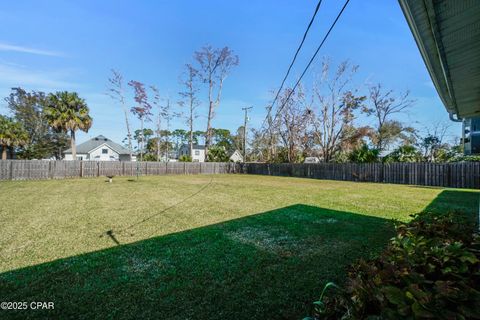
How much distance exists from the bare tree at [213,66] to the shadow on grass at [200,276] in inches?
893

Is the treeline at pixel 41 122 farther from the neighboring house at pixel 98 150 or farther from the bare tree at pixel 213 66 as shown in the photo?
the bare tree at pixel 213 66

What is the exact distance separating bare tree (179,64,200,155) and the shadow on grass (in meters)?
22.0

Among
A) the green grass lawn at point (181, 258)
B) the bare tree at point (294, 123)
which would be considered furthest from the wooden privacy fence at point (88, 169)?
the green grass lawn at point (181, 258)

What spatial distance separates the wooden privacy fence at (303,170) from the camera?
11.6 metres

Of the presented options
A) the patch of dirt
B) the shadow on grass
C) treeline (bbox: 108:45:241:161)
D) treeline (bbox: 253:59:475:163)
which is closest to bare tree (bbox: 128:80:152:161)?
treeline (bbox: 108:45:241:161)

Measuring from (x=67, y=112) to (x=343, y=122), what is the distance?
890 inches

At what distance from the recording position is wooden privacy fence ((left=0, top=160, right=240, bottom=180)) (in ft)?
49.0

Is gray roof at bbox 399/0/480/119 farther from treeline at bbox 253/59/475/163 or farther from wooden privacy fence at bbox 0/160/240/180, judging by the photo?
treeline at bbox 253/59/475/163

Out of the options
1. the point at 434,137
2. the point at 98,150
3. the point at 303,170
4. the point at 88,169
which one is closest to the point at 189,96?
the point at 88,169

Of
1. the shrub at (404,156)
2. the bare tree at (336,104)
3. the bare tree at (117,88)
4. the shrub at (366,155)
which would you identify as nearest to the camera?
the shrub at (404,156)

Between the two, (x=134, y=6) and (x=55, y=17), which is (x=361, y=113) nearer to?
(x=134, y=6)

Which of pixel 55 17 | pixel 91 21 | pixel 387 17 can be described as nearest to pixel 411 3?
pixel 387 17

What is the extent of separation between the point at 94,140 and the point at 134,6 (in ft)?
111

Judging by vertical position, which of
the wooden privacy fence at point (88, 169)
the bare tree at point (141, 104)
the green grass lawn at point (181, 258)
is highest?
the bare tree at point (141, 104)
